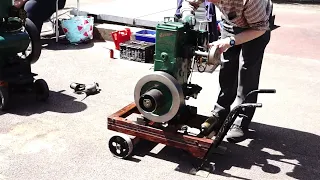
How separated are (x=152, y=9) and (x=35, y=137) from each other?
4.80m

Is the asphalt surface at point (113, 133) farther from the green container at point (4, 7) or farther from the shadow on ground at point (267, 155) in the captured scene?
the green container at point (4, 7)

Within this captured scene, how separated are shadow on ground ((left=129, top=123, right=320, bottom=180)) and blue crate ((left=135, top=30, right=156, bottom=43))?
281 cm

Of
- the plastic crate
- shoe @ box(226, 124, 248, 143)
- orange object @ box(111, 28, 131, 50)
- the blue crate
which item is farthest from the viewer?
orange object @ box(111, 28, 131, 50)

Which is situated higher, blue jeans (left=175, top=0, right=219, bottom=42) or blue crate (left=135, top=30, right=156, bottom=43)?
blue jeans (left=175, top=0, right=219, bottom=42)

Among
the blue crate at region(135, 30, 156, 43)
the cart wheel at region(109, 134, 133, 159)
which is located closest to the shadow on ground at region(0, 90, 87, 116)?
the cart wheel at region(109, 134, 133, 159)

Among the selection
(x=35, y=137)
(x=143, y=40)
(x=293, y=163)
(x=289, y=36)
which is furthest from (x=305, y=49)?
(x=35, y=137)

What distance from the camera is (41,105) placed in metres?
4.59

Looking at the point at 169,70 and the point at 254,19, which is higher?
the point at 254,19

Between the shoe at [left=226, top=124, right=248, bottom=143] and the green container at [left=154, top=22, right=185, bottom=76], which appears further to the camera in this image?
the shoe at [left=226, top=124, right=248, bottom=143]

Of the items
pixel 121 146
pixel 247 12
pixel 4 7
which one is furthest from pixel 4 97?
pixel 247 12

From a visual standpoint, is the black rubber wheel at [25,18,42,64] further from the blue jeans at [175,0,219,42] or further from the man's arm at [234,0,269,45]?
the man's arm at [234,0,269,45]

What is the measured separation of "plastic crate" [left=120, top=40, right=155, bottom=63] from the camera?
614 cm

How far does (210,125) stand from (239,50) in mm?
763

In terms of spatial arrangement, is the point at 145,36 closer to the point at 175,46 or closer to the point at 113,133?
the point at 113,133
